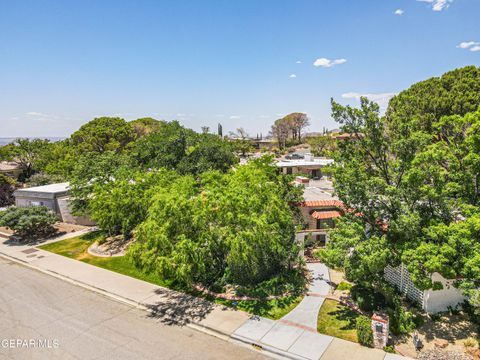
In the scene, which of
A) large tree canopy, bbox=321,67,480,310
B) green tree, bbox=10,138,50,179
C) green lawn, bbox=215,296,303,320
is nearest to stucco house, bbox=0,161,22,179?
green tree, bbox=10,138,50,179

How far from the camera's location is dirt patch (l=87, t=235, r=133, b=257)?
2319cm

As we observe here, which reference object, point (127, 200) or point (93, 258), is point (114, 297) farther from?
point (93, 258)

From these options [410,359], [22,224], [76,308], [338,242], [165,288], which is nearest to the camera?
[410,359]

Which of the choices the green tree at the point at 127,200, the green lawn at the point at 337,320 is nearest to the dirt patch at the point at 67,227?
the green tree at the point at 127,200

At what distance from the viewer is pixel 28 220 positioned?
84.3 feet

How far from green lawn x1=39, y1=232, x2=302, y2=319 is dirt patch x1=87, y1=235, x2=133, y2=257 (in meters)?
0.52

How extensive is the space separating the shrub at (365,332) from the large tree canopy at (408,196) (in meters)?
1.78

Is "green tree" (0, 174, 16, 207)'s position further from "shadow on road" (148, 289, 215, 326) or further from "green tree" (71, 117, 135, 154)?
"shadow on road" (148, 289, 215, 326)

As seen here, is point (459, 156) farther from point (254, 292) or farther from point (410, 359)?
point (254, 292)

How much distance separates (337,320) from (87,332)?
11.2 metres

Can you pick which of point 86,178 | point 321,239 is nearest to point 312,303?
point 321,239

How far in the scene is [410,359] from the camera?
37.0 ft

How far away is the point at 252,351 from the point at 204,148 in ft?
86.2

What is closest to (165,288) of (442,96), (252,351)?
(252,351)
